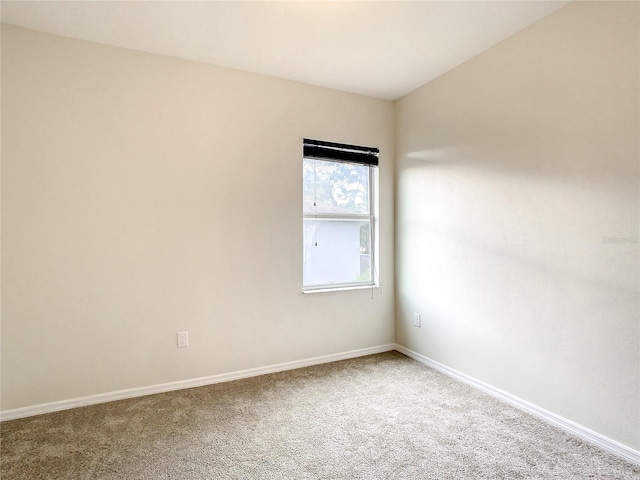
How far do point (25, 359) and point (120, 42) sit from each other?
88.2 inches

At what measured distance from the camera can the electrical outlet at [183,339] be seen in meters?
2.82

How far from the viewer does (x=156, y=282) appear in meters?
2.74

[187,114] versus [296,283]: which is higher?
[187,114]

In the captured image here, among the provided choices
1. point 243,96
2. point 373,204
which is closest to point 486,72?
point 373,204

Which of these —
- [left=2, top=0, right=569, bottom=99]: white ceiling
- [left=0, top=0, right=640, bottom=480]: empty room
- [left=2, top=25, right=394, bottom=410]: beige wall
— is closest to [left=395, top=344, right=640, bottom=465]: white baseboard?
[left=0, top=0, right=640, bottom=480]: empty room

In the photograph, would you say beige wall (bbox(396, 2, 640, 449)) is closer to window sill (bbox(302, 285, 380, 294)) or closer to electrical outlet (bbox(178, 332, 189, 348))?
window sill (bbox(302, 285, 380, 294))

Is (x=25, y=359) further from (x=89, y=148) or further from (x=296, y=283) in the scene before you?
(x=296, y=283)

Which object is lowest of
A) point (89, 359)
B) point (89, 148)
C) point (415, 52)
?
point (89, 359)

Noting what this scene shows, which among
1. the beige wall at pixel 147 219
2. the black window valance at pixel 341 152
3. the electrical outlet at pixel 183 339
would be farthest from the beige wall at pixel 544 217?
the electrical outlet at pixel 183 339

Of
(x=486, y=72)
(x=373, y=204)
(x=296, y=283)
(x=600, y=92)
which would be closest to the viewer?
(x=600, y=92)

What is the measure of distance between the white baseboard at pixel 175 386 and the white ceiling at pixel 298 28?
2.49 m

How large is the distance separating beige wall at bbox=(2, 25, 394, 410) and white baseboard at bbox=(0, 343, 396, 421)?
0.15 ft

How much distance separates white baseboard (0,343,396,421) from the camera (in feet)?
7.88

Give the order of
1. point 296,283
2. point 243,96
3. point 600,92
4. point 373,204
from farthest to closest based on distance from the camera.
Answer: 1. point 373,204
2. point 296,283
3. point 243,96
4. point 600,92
